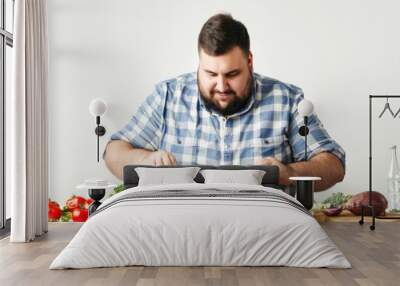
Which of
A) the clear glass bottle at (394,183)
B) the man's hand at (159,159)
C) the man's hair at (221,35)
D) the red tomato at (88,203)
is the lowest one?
the red tomato at (88,203)

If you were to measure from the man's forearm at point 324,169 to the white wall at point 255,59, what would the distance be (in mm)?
121

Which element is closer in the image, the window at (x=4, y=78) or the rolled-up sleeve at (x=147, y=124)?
the window at (x=4, y=78)

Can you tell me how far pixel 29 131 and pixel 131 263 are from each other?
2.13 metres

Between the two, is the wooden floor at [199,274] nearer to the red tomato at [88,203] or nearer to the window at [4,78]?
the window at [4,78]

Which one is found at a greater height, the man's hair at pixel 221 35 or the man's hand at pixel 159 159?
the man's hair at pixel 221 35

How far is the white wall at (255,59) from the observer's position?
747cm

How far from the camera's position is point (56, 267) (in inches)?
179

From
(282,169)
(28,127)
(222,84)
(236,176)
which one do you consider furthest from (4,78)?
(282,169)

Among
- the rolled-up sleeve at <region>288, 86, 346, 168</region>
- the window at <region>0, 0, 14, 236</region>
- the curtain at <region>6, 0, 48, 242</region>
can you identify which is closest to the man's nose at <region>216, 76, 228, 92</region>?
the rolled-up sleeve at <region>288, 86, 346, 168</region>

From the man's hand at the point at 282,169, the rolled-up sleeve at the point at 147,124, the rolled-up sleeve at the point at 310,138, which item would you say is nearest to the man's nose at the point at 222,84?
the rolled-up sleeve at the point at 147,124

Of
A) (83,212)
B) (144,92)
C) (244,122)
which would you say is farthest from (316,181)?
(83,212)

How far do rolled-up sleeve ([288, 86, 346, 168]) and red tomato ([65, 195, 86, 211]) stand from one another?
8.61 ft

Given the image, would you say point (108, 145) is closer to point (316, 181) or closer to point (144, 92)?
point (144, 92)

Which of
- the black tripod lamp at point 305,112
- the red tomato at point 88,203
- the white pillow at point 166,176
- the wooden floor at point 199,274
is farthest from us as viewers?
the red tomato at point 88,203
